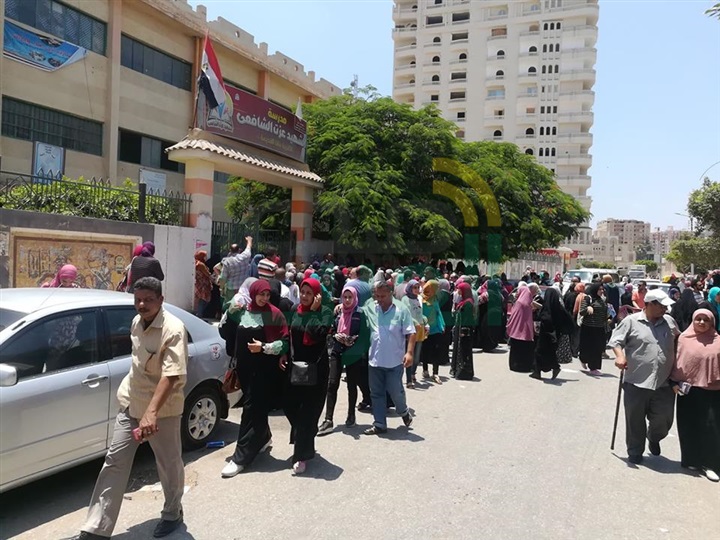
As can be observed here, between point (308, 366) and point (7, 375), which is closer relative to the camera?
point (7, 375)

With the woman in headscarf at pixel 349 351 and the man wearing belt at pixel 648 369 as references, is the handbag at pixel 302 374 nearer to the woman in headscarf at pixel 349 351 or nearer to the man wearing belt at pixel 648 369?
the woman in headscarf at pixel 349 351

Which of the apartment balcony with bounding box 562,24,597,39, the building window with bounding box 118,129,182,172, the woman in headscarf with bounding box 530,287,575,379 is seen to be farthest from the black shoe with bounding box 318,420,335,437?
the apartment balcony with bounding box 562,24,597,39

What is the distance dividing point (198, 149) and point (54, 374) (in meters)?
9.85

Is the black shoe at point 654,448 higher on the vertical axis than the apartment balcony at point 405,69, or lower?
lower

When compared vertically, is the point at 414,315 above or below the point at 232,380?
→ above

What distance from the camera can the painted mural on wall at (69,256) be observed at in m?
9.02

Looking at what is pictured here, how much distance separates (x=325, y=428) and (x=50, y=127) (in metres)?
17.5

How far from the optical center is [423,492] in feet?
15.0

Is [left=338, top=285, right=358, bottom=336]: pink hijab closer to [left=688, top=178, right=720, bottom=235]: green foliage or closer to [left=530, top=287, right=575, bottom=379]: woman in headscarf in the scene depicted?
[left=530, top=287, right=575, bottom=379]: woman in headscarf

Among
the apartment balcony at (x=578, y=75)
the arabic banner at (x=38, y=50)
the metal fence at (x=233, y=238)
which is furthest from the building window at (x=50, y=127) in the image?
the apartment balcony at (x=578, y=75)

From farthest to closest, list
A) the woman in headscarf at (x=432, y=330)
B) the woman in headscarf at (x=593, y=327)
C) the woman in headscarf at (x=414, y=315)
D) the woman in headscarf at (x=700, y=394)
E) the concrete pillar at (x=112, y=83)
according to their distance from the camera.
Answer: the concrete pillar at (x=112, y=83) < the woman in headscarf at (x=593, y=327) < the woman in headscarf at (x=432, y=330) < the woman in headscarf at (x=414, y=315) < the woman in headscarf at (x=700, y=394)

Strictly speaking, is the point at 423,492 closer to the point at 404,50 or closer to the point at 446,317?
the point at 446,317

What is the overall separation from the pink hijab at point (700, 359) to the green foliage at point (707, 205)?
Answer: 111 feet

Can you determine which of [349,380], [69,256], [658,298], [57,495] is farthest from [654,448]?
[69,256]
